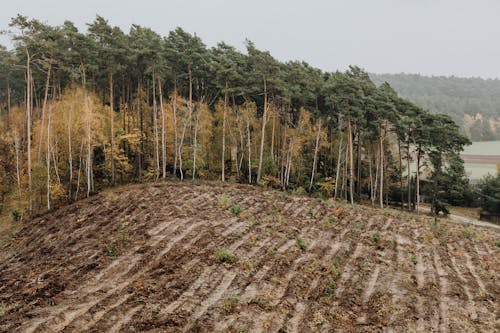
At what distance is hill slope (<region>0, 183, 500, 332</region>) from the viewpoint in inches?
386

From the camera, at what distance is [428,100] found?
15288cm

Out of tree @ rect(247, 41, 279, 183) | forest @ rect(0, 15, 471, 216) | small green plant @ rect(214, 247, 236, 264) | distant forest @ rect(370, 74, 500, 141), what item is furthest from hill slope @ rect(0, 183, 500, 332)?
distant forest @ rect(370, 74, 500, 141)

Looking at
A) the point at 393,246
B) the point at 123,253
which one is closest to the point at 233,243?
the point at 123,253

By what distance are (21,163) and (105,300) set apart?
30.9 metres

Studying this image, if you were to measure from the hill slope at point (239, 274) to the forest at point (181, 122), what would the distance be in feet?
32.1

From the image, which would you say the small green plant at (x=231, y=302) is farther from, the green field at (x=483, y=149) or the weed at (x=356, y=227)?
the green field at (x=483, y=149)

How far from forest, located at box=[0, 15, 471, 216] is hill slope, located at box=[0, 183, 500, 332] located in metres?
9.79

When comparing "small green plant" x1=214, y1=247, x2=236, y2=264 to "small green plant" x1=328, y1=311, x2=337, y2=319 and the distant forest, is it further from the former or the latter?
the distant forest

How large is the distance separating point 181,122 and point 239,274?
80.1ft

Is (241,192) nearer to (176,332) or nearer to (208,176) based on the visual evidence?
(208,176)

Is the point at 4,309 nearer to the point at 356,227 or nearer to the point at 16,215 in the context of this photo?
the point at 356,227

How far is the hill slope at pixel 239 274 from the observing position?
32.1 ft

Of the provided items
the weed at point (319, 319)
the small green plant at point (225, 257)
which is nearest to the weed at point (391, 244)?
the weed at point (319, 319)

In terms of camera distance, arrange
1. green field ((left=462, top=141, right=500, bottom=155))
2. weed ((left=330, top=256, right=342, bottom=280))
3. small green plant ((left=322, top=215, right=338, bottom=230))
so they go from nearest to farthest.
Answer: weed ((left=330, top=256, right=342, bottom=280)), small green plant ((left=322, top=215, right=338, bottom=230)), green field ((left=462, top=141, right=500, bottom=155))
